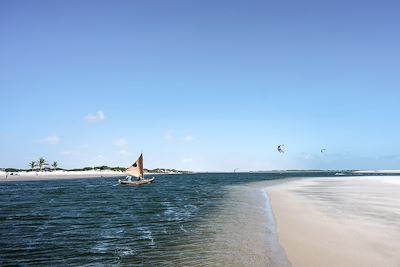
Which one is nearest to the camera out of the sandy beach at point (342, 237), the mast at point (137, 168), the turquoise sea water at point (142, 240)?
the sandy beach at point (342, 237)

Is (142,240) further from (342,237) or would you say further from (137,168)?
(137,168)

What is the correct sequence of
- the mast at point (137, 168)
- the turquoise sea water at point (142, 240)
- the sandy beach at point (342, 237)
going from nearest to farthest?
the sandy beach at point (342, 237) < the turquoise sea water at point (142, 240) < the mast at point (137, 168)

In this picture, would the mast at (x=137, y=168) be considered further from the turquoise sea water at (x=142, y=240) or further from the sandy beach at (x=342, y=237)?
the sandy beach at (x=342, y=237)

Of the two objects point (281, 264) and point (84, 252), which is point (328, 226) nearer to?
point (281, 264)

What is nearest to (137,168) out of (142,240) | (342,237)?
(142,240)

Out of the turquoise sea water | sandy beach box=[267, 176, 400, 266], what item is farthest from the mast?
sandy beach box=[267, 176, 400, 266]

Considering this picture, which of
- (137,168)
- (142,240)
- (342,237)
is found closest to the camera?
(342,237)

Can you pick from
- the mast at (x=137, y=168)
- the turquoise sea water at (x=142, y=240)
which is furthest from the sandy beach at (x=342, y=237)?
the mast at (x=137, y=168)

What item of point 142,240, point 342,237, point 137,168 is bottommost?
point 142,240

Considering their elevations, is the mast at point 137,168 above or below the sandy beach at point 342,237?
above

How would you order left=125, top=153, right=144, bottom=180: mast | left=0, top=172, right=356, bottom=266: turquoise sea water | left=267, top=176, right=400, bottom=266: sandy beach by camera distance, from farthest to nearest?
1. left=125, top=153, right=144, bottom=180: mast
2. left=0, top=172, right=356, bottom=266: turquoise sea water
3. left=267, top=176, right=400, bottom=266: sandy beach

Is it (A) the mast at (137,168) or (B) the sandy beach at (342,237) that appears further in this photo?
(A) the mast at (137,168)

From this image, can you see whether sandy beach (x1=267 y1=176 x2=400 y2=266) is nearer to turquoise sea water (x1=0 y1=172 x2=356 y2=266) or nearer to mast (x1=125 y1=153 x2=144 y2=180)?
turquoise sea water (x1=0 y1=172 x2=356 y2=266)

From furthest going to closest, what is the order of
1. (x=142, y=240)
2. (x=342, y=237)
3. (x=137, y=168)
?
(x=137, y=168) → (x=142, y=240) → (x=342, y=237)
